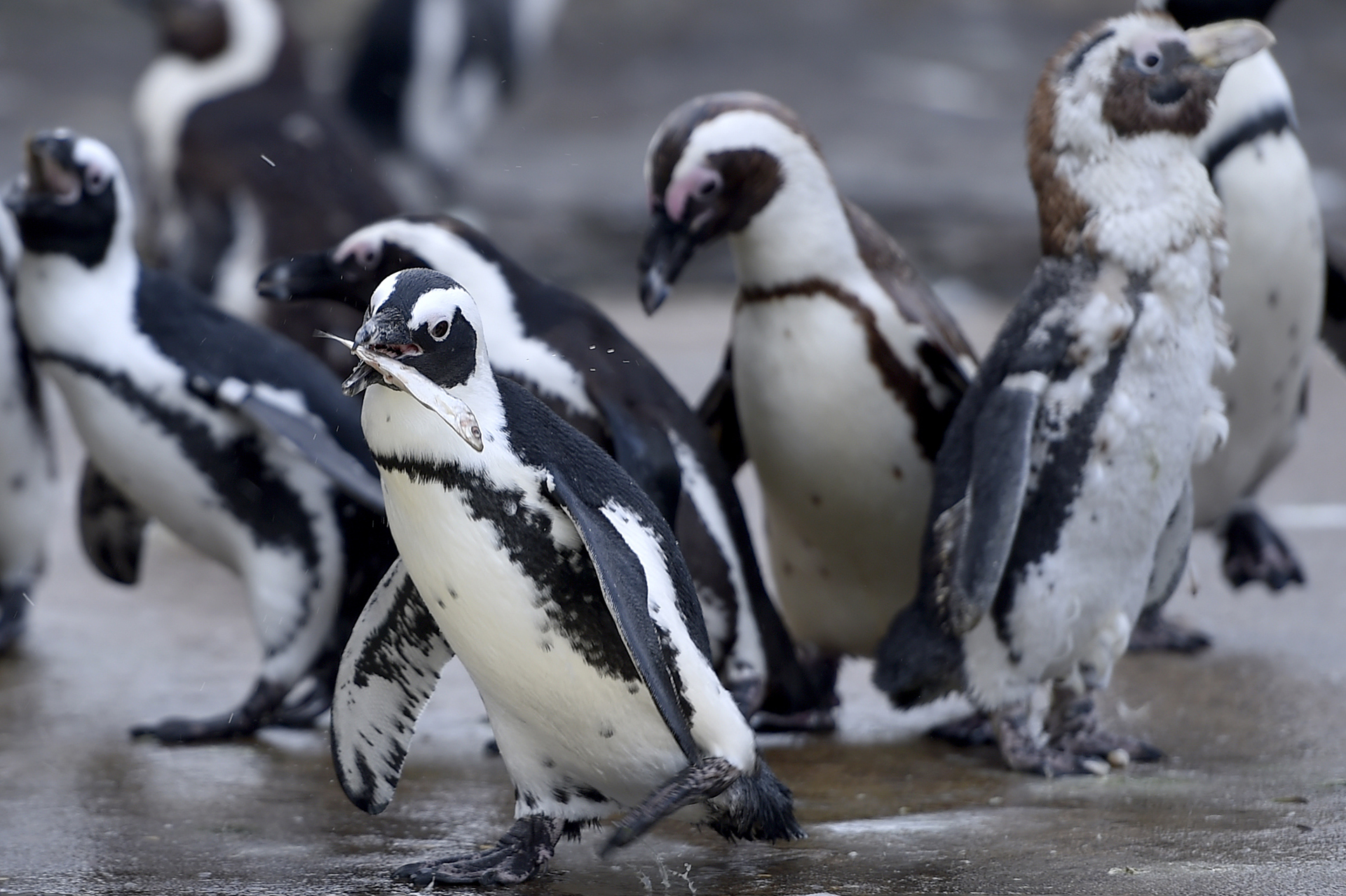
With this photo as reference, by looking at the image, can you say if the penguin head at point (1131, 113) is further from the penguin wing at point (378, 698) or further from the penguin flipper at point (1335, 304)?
the penguin wing at point (378, 698)

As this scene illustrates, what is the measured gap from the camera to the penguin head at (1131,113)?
2.72m

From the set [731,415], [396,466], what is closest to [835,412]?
[731,415]

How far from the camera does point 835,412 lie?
298 cm

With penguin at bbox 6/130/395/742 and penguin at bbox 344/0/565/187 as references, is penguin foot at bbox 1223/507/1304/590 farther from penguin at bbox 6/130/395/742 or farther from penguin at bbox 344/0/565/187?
penguin at bbox 344/0/565/187

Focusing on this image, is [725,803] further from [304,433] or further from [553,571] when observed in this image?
[304,433]

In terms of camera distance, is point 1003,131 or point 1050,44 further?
point 1050,44

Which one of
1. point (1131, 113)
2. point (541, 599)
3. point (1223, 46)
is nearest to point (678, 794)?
point (541, 599)

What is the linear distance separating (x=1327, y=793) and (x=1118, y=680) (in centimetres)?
86

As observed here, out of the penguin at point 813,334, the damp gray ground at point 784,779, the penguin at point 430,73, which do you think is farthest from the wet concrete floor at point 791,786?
the penguin at point 430,73

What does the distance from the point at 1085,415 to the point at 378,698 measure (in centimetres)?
112

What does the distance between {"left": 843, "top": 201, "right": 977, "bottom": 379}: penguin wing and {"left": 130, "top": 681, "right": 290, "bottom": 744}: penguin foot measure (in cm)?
126

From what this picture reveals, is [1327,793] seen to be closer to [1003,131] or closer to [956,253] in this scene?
[956,253]

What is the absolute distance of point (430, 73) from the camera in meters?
8.25

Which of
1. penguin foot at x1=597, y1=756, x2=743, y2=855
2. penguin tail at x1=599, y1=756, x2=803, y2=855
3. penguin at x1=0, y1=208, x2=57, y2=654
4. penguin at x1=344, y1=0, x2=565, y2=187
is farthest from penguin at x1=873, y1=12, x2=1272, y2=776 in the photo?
penguin at x1=344, y1=0, x2=565, y2=187
